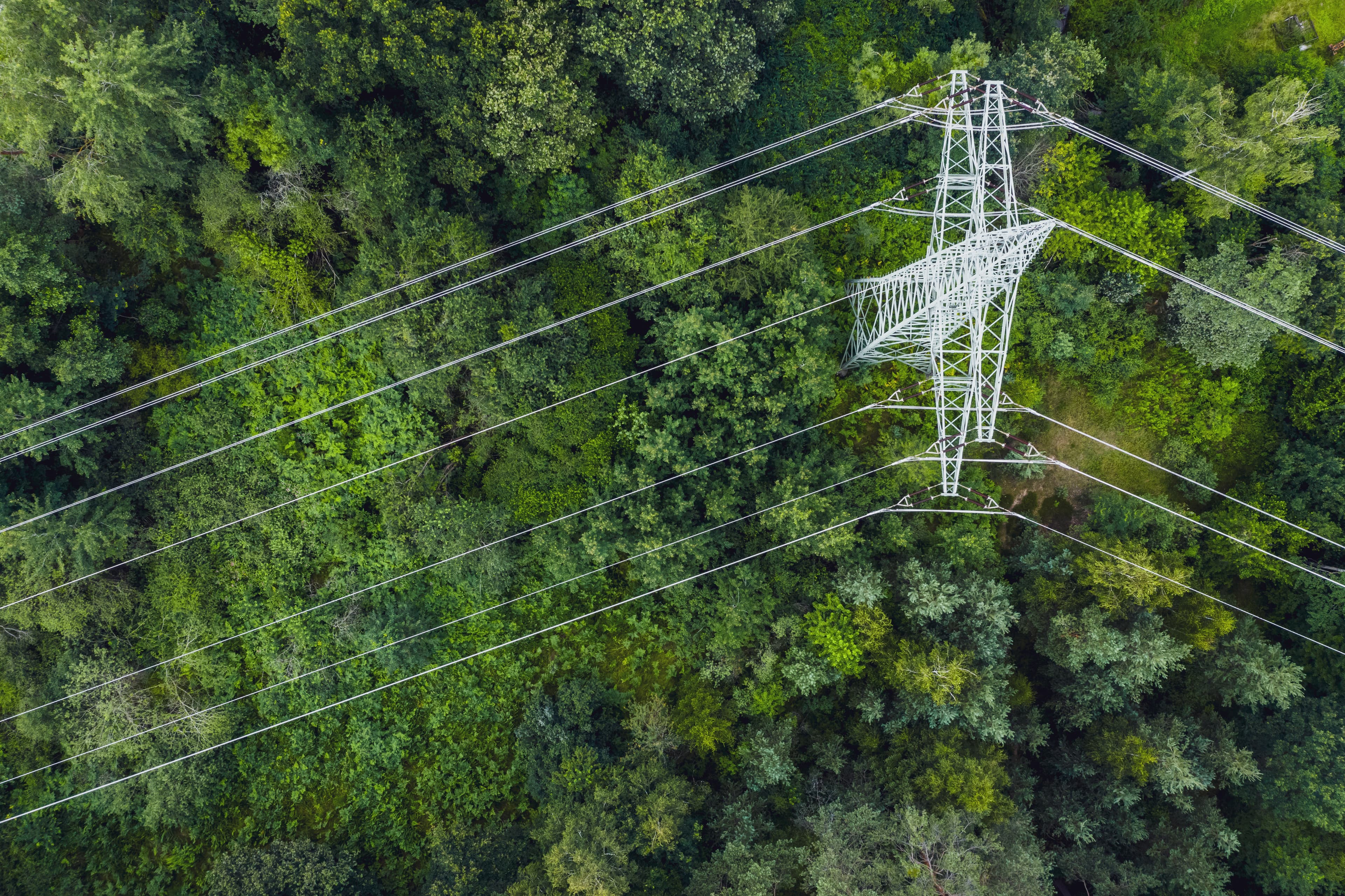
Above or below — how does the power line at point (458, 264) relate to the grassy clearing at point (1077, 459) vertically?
above

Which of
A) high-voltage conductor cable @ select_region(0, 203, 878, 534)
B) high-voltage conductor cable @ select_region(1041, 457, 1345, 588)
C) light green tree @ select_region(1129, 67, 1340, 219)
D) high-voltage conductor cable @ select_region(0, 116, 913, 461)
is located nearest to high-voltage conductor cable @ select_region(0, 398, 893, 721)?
high-voltage conductor cable @ select_region(0, 203, 878, 534)

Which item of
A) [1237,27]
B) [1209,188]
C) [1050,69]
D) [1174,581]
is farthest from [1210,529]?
[1237,27]

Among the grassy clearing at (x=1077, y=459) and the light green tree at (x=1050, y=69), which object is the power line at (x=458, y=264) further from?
the grassy clearing at (x=1077, y=459)

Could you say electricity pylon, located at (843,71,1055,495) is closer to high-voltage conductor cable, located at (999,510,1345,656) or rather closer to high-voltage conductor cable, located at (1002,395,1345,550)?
high-voltage conductor cable, located at (1002,395,1345,550)

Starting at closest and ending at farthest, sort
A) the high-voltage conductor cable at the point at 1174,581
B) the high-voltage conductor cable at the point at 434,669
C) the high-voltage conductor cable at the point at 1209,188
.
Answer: the high-voltage conductor cable at the point at 1174,581, the high-voltage conductor cable at the point at 1209,188, the high-voltage conductor cable at the point at 434,669

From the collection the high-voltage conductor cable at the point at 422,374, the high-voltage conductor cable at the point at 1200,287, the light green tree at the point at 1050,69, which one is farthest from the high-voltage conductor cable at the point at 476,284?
Result: the high-voltage conductor cable at the point at 1200,287

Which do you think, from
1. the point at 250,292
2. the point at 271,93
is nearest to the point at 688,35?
the point at 271,93

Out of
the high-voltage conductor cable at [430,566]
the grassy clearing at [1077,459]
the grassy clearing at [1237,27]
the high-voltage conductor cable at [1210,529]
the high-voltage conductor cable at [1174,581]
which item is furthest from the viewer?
the grassy clearing at [1077,459]

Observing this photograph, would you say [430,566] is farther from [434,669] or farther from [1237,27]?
[1237,27]
